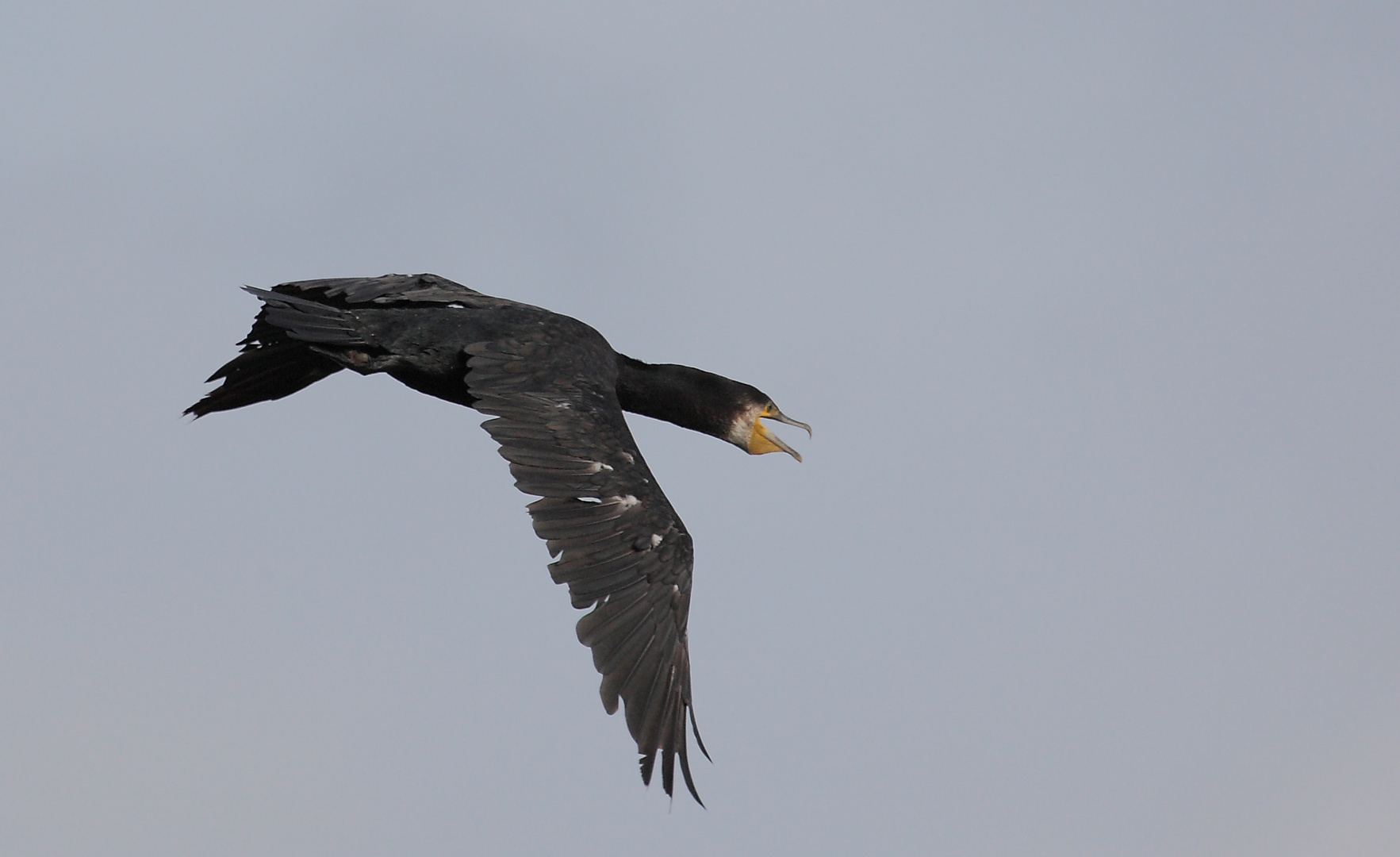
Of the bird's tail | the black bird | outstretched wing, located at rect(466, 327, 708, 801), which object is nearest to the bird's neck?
the black bird

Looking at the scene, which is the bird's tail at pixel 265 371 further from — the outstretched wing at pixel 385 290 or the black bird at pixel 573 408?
the outstretched wing at pixel 385 290

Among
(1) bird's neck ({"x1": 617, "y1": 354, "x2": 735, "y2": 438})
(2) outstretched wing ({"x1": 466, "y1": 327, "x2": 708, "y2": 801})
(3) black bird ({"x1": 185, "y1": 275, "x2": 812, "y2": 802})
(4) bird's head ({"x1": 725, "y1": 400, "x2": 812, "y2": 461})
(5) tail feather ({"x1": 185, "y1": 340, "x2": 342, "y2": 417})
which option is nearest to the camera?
(2) outstretched wing ({"x1": 466, "y1": 327, "x2": 708, "y2": 801})

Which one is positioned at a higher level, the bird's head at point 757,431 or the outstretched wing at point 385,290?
the outstretched wing at point 385,290

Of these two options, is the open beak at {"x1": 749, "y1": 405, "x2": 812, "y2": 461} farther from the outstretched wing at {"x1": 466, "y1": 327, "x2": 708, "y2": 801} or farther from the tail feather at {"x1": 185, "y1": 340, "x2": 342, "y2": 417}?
the tail feather at {"x1": 185, "y1": 340, "x2": 342, "y2": 417}

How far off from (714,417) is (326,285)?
2.38 meters

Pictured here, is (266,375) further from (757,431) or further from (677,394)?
(757,431)

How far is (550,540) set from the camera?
23.5 feet

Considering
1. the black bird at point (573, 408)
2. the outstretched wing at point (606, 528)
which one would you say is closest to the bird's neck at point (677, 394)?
the black bird at point (573, 408)

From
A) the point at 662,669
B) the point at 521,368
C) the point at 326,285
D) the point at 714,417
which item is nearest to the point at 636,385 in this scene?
the point at 714,417

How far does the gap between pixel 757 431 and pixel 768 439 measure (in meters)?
0.08

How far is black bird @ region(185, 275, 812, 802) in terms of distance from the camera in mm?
7062

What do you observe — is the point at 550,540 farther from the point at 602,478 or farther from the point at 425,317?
the point at 425,317

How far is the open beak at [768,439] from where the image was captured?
934 centimetres

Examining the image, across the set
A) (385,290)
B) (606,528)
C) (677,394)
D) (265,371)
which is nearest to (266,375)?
(265,371)
